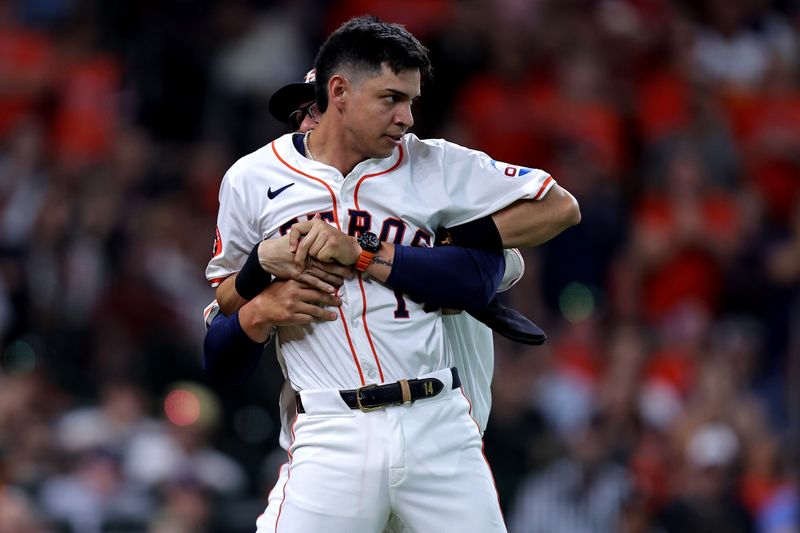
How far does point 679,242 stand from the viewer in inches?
373

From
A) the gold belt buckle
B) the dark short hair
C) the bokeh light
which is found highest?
the dark short hair

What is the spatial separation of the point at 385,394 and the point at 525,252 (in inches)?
199

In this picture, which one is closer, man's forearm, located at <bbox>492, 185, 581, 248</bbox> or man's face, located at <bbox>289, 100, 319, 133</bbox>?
man's forearm, located at <bbox>492, 185, 581, 248</bbox>

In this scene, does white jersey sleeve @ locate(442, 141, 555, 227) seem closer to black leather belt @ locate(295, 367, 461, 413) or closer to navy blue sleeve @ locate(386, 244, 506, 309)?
navy blue sleeve @ locate(386, 244, 506, 309)

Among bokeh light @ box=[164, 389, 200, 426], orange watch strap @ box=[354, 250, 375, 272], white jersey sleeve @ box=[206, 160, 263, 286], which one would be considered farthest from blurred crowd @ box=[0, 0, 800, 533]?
orange watch strap @ box=[354, 250, 375, 272]

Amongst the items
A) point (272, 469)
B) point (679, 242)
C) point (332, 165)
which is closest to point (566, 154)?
point (679, 242)

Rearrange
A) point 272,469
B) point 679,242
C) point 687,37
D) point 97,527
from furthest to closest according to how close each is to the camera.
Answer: point 687,37
point 679,242
point 272,469
point 97,527

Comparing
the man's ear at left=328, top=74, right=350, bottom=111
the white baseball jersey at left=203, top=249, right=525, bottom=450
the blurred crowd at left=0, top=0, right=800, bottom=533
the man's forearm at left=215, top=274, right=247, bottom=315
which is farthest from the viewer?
the blurred crowd at left=0, top=0, right=800, bottom=533

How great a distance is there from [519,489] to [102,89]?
391 centimetres

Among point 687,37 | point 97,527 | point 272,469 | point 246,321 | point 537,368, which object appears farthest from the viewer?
point 687,37

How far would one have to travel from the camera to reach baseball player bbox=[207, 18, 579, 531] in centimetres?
396

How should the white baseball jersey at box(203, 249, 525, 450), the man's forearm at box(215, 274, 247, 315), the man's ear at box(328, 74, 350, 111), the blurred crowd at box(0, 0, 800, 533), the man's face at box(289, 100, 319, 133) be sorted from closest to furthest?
the man's ear at box(328, 74, 350, 111) → the man's forearm at box(215, 274, 247, 315) → the white baseball jersey at box(203, 249, 525, 450) → the man's face at box(289, 100, 319, 133) → the blurred crowd at box(0, 0, 800, 533)

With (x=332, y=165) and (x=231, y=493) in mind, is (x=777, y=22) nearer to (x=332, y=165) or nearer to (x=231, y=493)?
(x=231, y=493)

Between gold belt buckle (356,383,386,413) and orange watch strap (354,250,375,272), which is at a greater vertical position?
orange watch strap (354,250,375,272)
